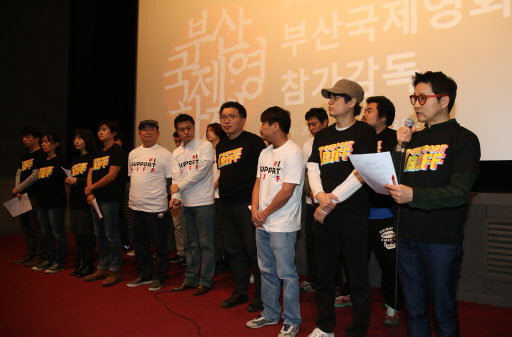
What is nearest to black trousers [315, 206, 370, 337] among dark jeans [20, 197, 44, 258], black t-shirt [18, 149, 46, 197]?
black t-shirt [18, 149, 46, 197]

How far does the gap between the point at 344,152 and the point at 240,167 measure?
1027mm

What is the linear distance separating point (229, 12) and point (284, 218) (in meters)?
3.15

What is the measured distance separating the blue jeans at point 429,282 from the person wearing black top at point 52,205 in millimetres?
3714

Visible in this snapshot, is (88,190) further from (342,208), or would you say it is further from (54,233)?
(342,208)

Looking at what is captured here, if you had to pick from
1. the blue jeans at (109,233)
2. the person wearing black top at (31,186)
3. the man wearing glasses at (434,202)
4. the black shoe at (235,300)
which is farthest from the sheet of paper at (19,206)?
the man wearing glasses at (434,202)

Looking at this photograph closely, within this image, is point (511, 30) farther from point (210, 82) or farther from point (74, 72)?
point (74, 72)

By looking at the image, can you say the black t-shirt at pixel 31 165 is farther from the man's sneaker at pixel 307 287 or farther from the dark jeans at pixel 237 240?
the man's sneaker at pixel 307 287

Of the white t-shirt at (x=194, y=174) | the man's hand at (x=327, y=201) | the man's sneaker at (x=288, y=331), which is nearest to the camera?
the man's hand at (x=327, y=201)

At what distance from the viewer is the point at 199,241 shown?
11.3 feet

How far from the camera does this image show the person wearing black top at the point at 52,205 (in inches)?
162

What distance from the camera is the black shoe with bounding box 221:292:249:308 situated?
2990mm

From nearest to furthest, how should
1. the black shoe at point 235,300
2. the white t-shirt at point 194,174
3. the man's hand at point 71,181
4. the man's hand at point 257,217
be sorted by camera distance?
the man's hand at point 257,217 < the black shoe at point 235,300 < the white t-shirt at point 194,174 < the man's hand at point 71,181

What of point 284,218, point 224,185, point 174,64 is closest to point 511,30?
point 284,218

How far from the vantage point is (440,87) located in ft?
5.99
